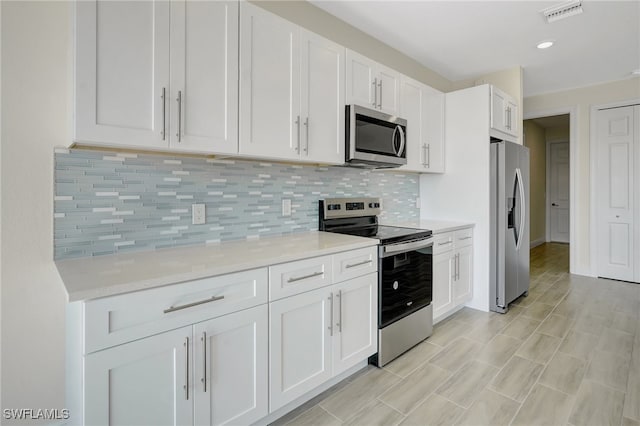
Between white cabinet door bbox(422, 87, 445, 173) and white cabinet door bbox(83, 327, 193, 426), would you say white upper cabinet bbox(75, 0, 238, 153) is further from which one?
white cabinet door bbox(422, 87, 445, 173)

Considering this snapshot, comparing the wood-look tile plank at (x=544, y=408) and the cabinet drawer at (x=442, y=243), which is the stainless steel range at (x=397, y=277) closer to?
the cabinet drawer at (x=442, y=243)

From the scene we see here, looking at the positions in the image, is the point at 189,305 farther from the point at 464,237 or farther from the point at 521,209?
the point at 521,209

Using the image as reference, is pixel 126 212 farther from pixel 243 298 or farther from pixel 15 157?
pixel 243 298

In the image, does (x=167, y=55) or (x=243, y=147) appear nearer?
(x=167, y=55)

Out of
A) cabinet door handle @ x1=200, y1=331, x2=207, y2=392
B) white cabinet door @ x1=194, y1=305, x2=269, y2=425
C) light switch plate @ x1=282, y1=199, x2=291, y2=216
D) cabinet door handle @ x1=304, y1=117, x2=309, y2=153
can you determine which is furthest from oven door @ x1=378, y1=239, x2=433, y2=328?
cabinet door handle @ x1=200, y1=331, x2=207, y2=392

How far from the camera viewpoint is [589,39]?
10.3ft

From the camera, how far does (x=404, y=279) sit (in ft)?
7.70

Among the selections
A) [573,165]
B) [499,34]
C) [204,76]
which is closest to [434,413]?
[204,76]

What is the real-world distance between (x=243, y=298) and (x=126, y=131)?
894 mm

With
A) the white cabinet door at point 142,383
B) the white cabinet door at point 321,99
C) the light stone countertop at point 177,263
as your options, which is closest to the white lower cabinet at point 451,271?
the light stone countertop at point 177,263

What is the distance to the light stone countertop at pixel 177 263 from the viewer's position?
112cm

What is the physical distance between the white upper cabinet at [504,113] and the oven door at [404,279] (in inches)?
66.7

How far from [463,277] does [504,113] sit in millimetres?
1846

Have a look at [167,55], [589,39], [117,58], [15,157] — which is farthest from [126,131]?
[589,39]
